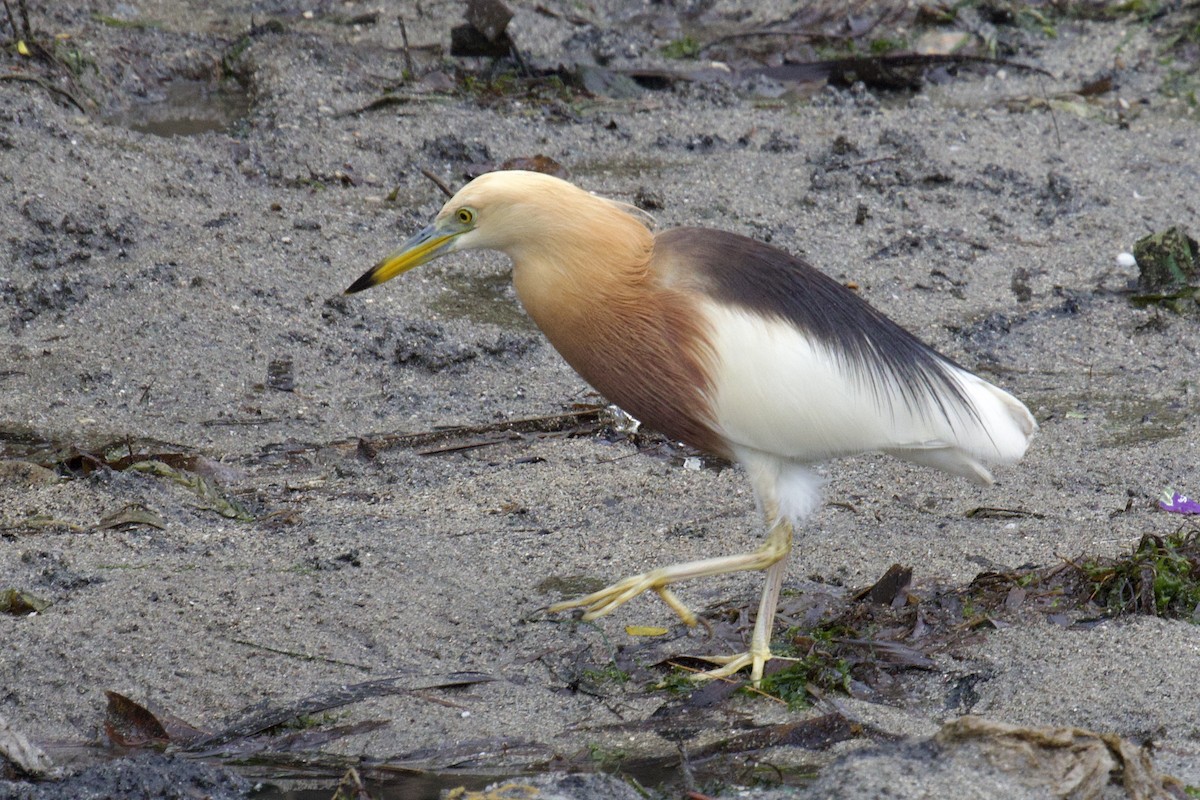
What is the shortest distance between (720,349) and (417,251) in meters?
0.94

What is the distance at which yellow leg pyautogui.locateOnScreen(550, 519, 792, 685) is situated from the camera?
4.01 metres

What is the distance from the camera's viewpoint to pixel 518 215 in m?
3.90

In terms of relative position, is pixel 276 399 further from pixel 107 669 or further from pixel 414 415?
pixel 107 669

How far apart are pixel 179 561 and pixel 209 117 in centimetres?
461

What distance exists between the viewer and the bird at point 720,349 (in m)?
3.88

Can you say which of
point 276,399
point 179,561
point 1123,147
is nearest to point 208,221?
point 276,399

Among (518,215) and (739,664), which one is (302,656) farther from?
(518,215)

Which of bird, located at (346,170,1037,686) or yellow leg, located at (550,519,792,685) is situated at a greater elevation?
bird, located at (346,170,1037,686)

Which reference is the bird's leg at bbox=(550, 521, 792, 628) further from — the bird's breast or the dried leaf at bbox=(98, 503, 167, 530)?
the dried leaf at bbox=(98, 503, 167, 530)

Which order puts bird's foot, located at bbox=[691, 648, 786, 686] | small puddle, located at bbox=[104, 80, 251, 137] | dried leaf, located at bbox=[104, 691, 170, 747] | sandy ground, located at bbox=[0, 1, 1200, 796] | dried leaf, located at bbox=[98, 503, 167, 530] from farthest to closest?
1. small puddle, located at bbox=[104, 80, 251, 137]
2. dried leaf, located at bbox=[98, 503, 167, 530]
3. bird's foot, located at bbox=[691, 648, 786, 686]
4. sandy ground, located at bbox=[0, 1, 1200, 796]
5. dried leaf, located at bbox=[104, 691, 170, 747]

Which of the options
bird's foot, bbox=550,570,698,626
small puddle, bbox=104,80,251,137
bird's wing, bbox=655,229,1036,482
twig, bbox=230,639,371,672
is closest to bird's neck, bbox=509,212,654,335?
bird's wing, bbox=655,229,1036,482

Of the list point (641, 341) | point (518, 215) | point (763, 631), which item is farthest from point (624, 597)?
point (518, 215)

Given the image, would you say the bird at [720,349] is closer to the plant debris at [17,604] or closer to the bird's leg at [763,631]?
the bird's leg at [763,631]

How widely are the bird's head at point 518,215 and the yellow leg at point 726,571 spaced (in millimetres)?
989
